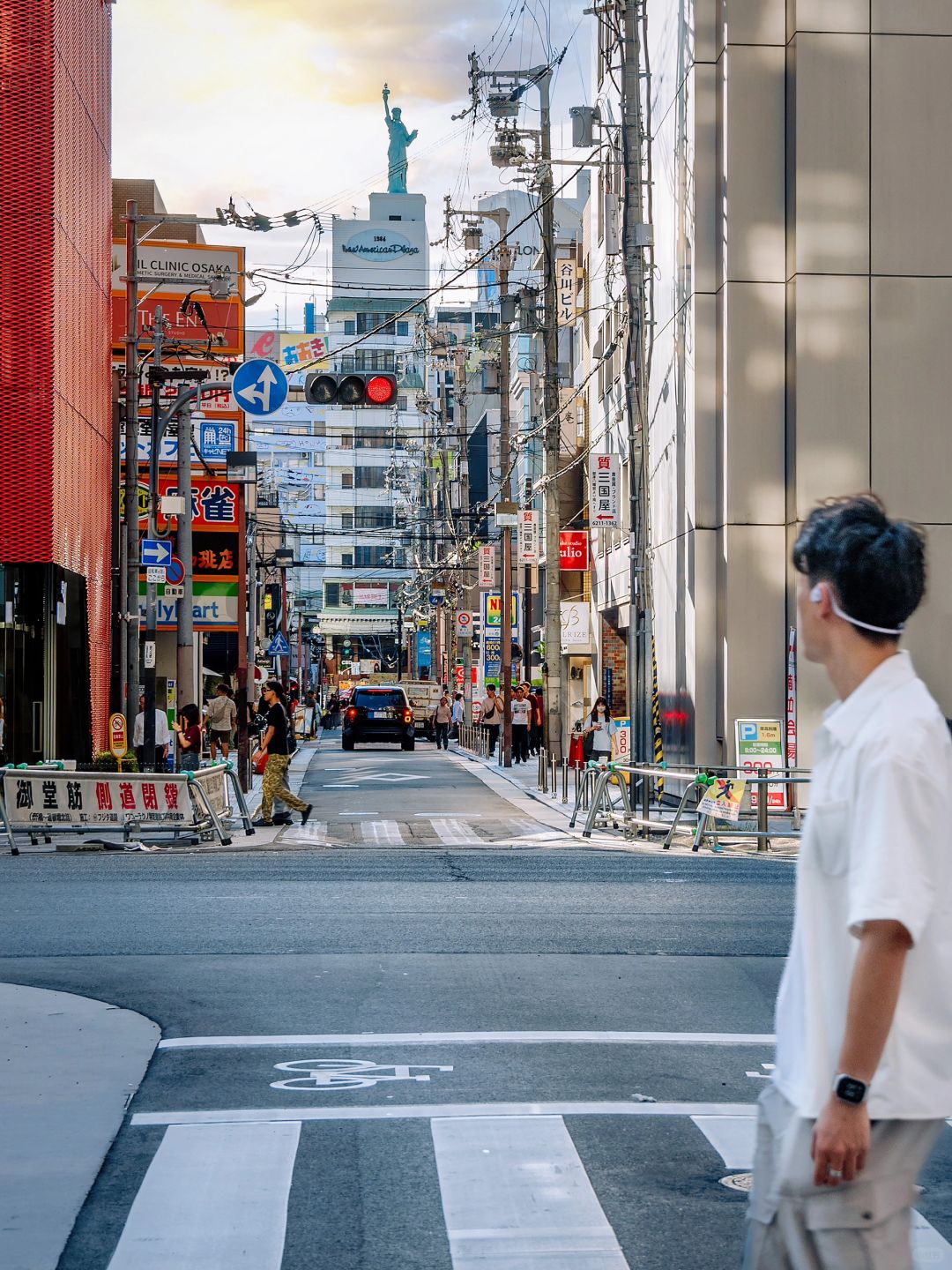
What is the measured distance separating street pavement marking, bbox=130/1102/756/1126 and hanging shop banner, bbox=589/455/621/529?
25.8 meters

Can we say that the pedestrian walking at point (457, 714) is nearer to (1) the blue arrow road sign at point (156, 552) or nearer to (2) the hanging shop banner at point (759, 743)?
(1) the blue arrow road sign at point (156, 552)

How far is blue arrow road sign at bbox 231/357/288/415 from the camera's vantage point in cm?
2644

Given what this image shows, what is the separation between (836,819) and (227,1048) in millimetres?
5870

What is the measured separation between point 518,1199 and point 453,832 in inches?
690

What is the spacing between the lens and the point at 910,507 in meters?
26.1

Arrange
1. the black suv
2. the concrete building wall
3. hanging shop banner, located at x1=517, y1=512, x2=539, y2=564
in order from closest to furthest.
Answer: the concrete building wall < hanging shop banner, located at x1=517, y1=512, x2=539, y2=564 < the black suv

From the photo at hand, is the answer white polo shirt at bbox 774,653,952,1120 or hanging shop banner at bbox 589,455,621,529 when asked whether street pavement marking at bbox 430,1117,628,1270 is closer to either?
white polo shirt at bbox 774,653,952,1120

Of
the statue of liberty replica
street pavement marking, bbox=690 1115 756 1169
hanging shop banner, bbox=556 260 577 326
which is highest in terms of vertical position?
the statue of liberty replica

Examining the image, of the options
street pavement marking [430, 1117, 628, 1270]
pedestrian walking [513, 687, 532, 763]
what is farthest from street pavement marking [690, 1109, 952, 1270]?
pedestrian walking [513, 687, 532, 763]

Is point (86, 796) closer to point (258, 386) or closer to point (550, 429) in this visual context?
point (258, 386)

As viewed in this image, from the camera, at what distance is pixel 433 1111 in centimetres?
720

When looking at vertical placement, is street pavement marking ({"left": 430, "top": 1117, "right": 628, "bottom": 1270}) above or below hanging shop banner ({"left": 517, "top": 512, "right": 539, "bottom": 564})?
below

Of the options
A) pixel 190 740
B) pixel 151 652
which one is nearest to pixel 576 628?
pixel 151 652

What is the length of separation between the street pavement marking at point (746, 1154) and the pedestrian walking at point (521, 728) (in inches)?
1475
